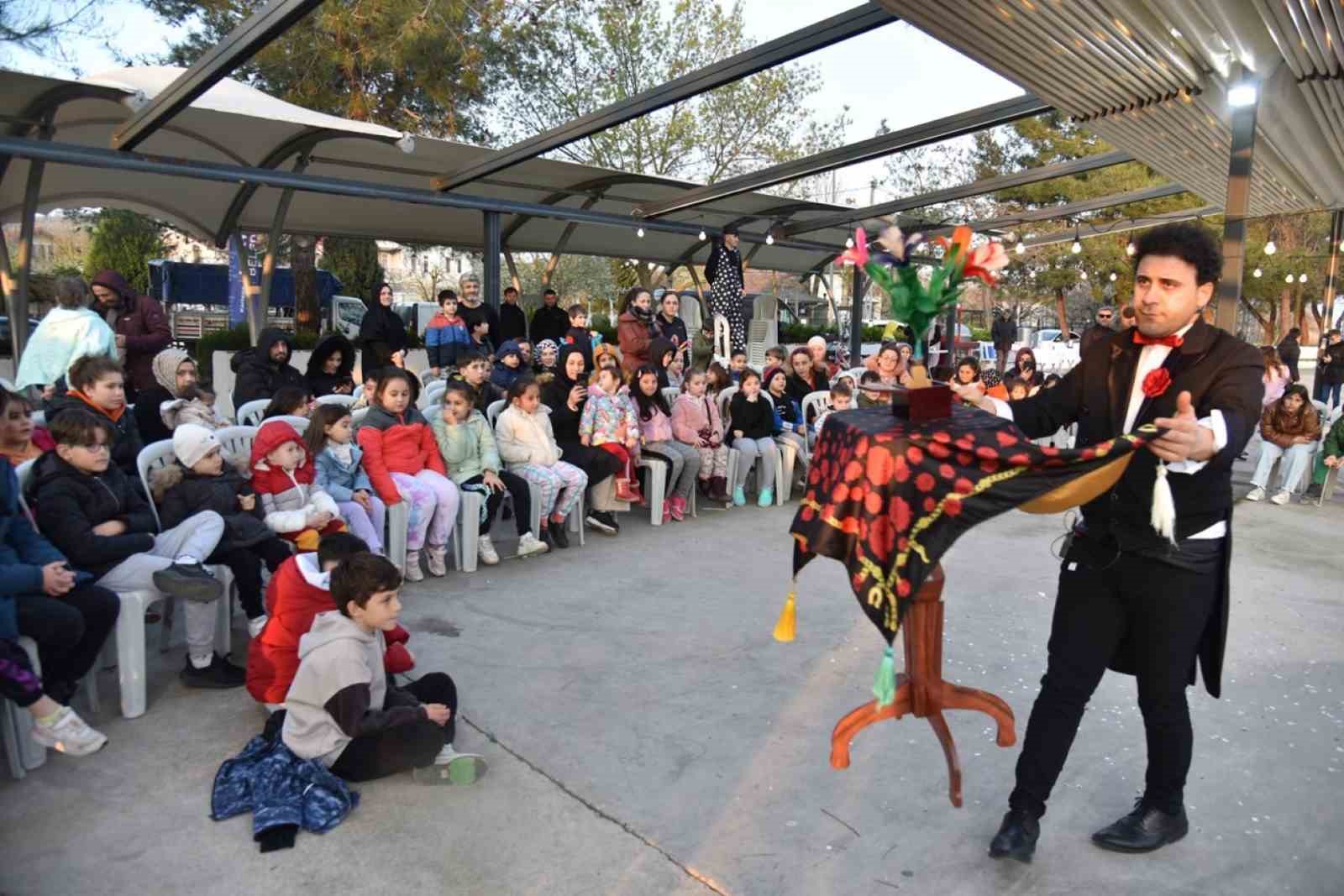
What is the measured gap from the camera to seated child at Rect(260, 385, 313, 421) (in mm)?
4727

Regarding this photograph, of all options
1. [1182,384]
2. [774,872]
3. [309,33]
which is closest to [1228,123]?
[1182,384]

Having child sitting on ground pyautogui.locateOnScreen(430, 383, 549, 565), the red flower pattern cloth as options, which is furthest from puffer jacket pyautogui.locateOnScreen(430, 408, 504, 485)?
the red flower pattern cloth

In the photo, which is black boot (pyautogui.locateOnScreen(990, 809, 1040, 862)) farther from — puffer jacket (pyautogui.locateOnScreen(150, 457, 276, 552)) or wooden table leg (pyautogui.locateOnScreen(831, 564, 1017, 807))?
puffer jacket (pyautogui.locateOnScreen(150, 457, 276, 552))

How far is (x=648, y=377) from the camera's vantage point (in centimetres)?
661

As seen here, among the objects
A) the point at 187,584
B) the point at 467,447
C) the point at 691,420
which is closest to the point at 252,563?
the point at 187,584

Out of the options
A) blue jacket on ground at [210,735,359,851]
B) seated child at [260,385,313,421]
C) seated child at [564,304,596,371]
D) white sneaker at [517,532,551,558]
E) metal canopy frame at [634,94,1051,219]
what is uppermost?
metal canopy frame at [634,94,1051,219]

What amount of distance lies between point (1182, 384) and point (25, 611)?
353 cm

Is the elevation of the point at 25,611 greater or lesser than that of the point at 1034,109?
lesser

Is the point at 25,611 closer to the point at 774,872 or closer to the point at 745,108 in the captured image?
the point at 774,872

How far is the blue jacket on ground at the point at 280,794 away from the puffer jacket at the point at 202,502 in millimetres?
1230

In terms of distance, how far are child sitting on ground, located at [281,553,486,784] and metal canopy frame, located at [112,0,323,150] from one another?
3.35 m

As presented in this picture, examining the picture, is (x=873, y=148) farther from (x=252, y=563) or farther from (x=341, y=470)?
(x=252, y=563)

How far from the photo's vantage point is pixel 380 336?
25.5ft

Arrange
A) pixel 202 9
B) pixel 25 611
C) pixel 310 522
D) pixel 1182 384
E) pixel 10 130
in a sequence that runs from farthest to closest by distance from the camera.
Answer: pixel 202 9 → pixel 10 130 → pixel 310 522 → pixel 25 611 → pixel 1182 384
